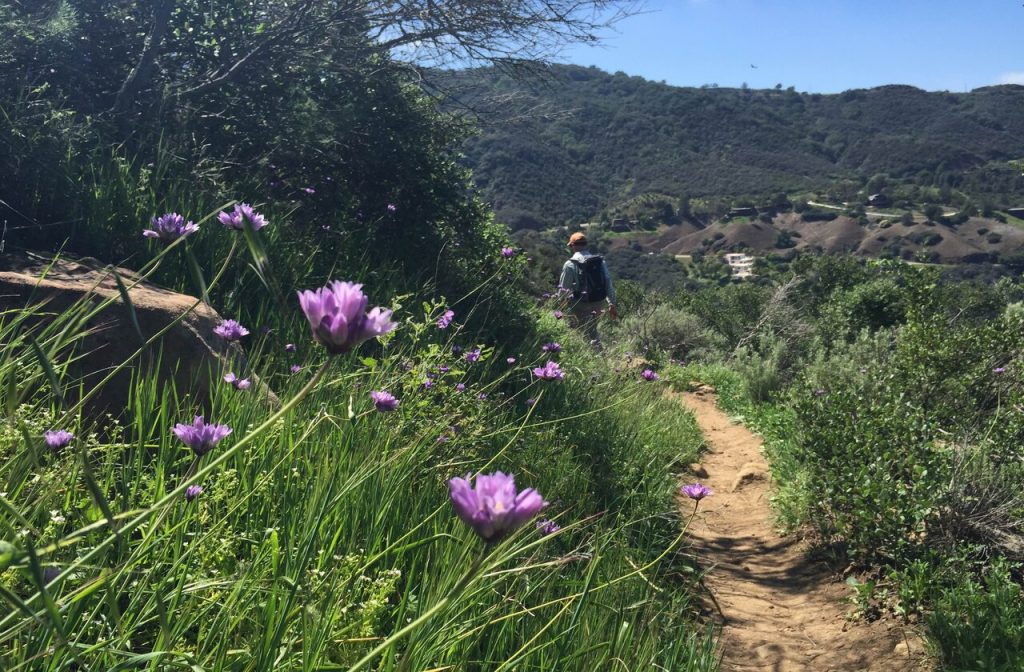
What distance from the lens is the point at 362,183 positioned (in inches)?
295

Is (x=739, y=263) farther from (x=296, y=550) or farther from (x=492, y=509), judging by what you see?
(x=492, y=509)

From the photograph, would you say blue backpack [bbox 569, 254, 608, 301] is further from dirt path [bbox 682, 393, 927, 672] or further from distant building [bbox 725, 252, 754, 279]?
distant building [bbox 725, 252, 754, 279]

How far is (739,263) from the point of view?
62.6 m

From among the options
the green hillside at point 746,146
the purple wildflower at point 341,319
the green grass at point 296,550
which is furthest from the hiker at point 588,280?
the green hillside at point 746,146

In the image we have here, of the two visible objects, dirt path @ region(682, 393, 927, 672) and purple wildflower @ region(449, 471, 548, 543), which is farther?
dirt path @ region(682, 393, 927, 672)

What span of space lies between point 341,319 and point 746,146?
97.0m

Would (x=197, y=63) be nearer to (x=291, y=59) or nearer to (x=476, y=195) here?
(x=291, y=59)

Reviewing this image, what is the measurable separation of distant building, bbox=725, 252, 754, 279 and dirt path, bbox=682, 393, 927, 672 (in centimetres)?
5234

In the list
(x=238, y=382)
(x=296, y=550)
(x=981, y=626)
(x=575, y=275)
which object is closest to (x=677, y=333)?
(x=575, y=275)

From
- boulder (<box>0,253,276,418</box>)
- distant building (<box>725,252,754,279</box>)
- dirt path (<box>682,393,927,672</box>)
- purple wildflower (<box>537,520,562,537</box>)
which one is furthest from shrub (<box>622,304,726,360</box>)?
distant building (<box>725,252,754,279</box>)

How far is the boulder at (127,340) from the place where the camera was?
302 centimetres

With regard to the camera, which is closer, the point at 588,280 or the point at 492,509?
the point at 492,509

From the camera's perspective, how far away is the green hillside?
6712cm

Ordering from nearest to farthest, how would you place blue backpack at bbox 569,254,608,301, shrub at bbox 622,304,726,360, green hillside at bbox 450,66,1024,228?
blue backpack at bbox 569,254,608,301 → shrub at bbox 622,304,726,360 → green hillside at bbox 450,66,1024,228
